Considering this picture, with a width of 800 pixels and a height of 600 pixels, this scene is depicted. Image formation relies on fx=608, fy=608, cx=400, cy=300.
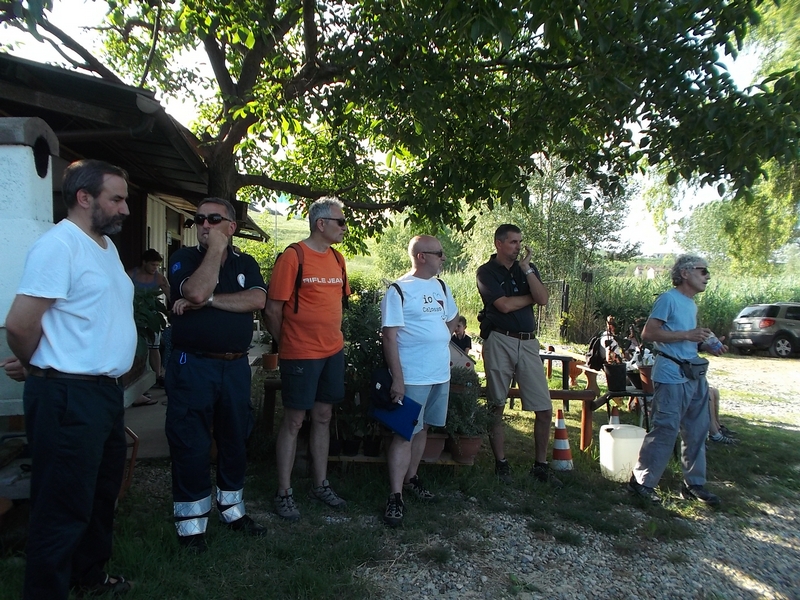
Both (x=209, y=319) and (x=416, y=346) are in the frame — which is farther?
(x=416, y=346)

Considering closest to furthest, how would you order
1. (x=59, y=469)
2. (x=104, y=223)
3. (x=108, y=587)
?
(x=59, y=469) → (x=104, y=223) → (x=108, y=587)

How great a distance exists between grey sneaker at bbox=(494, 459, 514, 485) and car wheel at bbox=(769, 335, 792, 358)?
54.9ft

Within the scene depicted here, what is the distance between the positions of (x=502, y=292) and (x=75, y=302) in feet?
10.6

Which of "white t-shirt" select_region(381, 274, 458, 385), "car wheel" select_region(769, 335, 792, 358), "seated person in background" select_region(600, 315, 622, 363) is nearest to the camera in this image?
"white t-shirt" select_region(381, 274, 458, 385)

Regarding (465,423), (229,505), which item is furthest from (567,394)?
(229,505)

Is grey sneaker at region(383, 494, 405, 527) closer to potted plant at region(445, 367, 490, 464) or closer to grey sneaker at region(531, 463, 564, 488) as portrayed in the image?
potted plant at region(445, 367, 490, 464)

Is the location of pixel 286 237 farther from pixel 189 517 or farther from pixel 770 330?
pixel 189 517

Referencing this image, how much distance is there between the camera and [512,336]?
16.0 ft

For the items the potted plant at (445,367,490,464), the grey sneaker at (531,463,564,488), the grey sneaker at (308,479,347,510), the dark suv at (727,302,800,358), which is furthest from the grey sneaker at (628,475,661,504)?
the dark suv at (727,302,800,358)

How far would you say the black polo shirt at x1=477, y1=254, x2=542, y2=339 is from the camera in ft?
15.9

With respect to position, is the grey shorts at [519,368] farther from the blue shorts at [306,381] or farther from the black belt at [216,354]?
the black belt at [216,354]

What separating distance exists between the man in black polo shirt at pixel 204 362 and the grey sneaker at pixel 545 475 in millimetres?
2601

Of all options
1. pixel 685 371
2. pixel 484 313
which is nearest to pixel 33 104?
pixel 484 313

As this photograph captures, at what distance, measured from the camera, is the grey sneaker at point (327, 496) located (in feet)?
13.5
